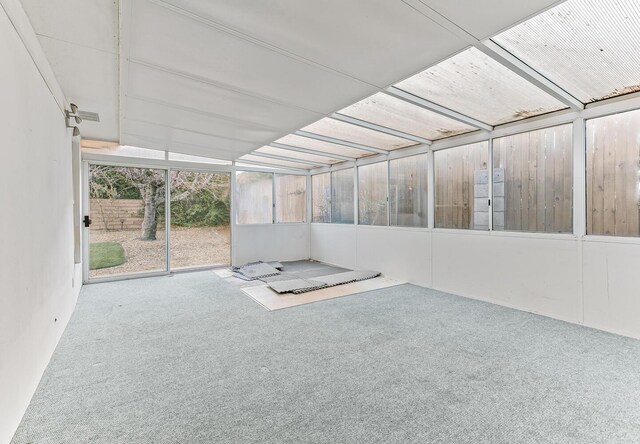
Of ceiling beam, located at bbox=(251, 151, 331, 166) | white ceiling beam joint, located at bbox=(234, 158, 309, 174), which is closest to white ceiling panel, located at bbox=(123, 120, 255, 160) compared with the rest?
ceiling beam, located at bbox=(251, 151, 331, 166)

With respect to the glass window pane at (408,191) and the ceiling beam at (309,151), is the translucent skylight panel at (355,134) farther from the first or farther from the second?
the ceiling beam at (309,151)

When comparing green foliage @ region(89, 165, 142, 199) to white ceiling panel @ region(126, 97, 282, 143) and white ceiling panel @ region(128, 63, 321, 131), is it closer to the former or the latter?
white ceiling panel @ region(126, 97, 282, 143)

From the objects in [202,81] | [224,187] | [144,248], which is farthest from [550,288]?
[144,248]

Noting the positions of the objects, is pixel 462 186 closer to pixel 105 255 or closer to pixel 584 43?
pixel 584 43

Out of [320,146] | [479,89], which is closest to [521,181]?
[479,89]

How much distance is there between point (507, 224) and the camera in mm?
3814

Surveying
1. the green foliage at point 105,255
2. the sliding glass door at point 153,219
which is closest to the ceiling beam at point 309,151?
the sliding glass door at point 153,219

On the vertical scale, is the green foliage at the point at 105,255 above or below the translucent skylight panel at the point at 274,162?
below

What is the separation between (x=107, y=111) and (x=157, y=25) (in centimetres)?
225

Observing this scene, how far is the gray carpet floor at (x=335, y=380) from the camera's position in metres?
1.61

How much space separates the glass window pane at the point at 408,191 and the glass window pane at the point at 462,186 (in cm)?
27

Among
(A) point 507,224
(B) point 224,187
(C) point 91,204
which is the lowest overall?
(A) point 507,224

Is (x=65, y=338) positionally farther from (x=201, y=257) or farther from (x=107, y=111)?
(x=201, y=257)

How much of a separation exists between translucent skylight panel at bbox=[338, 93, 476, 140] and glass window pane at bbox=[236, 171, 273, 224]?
3823mm
